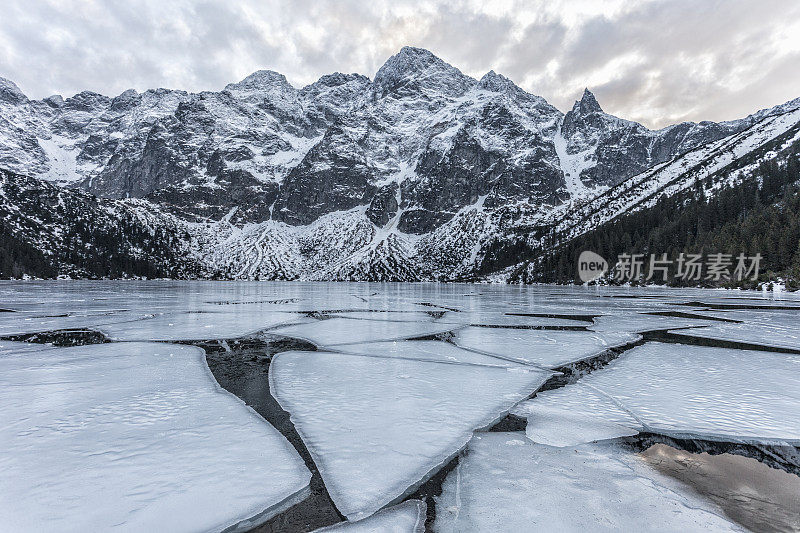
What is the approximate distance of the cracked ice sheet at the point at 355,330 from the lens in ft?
46.1

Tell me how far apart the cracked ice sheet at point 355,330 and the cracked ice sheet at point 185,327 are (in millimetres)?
1755

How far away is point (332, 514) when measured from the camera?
11.5 ft

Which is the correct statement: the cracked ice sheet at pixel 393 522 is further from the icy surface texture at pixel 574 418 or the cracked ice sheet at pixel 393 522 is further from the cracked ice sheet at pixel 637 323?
the cracked ice sheet at pixel 637 323

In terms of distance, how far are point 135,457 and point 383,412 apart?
136 inches

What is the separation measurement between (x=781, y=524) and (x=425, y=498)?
321 cm

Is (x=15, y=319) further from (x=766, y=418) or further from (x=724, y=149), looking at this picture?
(x=724, y=149)

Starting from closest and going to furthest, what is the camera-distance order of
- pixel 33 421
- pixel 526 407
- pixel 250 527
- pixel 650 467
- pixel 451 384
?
pixel 250 527 → pixel 650 467 → pixel 33 421 → pixel 526 407 → pixel 451 384

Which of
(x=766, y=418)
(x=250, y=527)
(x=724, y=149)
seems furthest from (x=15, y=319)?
(x=724, y=149)

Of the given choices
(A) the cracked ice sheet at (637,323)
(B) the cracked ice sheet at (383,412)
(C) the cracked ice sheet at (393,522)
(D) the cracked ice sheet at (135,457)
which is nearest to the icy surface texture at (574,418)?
(B) the cracked ice sheet at (383,412)

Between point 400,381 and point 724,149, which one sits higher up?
point 724,149

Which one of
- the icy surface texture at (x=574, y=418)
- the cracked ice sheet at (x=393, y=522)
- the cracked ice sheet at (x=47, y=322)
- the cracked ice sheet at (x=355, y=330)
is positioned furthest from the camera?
the cracked ice sheet at (x=47, y=322)

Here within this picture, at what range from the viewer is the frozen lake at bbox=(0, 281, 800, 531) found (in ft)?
11.5

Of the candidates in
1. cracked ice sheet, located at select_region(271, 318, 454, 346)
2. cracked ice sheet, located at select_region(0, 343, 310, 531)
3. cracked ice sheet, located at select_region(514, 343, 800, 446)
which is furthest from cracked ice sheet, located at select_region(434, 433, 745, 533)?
cracked ice sheet, located at select_region(271, 318, 454, 346)

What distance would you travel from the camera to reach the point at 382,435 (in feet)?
17.5
